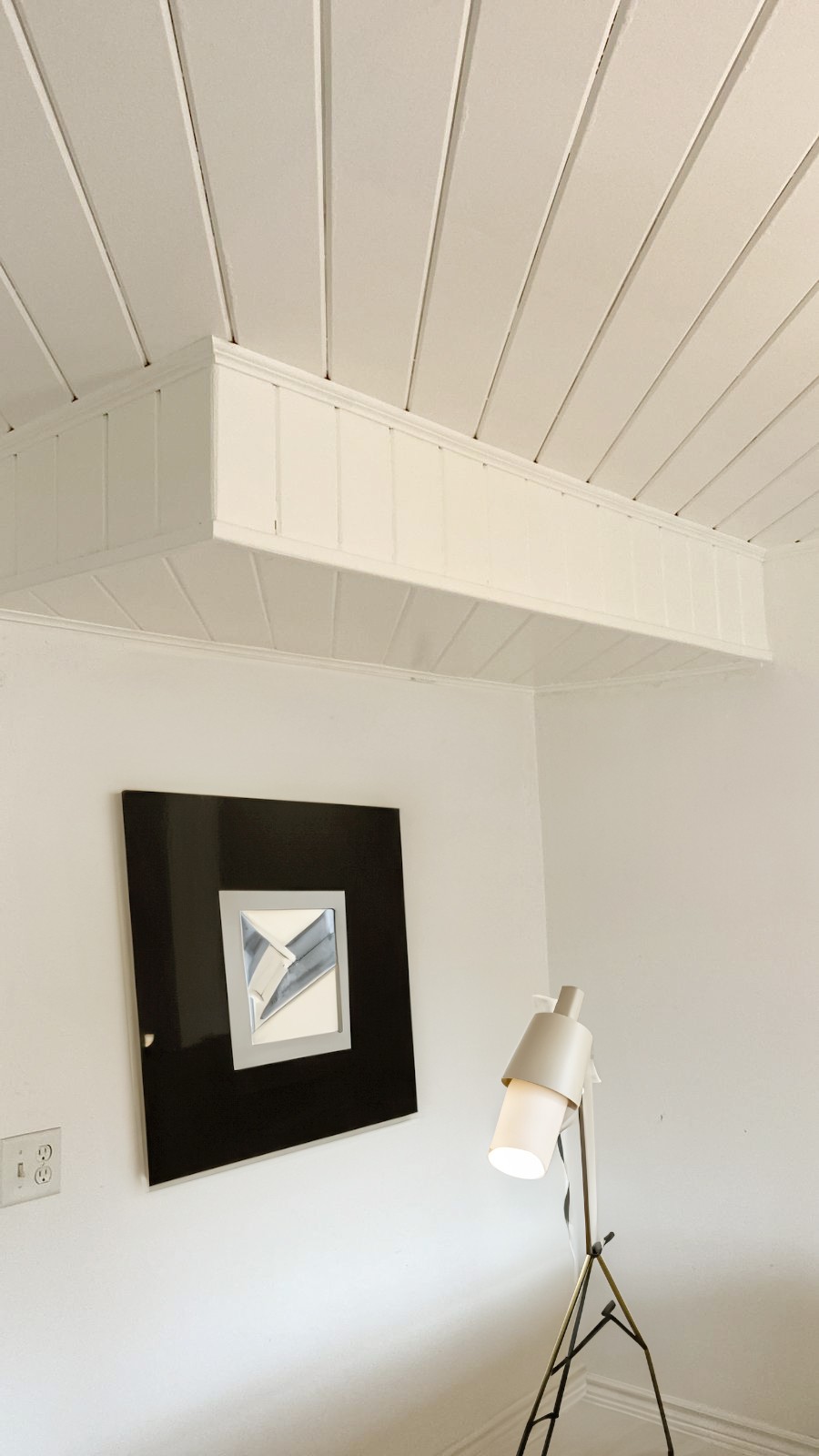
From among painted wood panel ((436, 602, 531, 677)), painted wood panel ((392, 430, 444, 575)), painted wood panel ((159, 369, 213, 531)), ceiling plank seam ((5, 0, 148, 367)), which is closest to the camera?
ceiling plank seam ((5, 0, 148, 367))

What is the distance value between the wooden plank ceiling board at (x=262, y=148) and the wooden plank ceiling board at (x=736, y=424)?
687mm

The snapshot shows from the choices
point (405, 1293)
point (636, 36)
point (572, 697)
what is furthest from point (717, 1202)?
point (636, 36)

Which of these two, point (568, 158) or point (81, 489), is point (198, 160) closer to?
point (568, 158)

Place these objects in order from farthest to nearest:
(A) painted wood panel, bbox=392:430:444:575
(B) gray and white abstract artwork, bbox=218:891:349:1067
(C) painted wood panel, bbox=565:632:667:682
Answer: (C) painted wood panel, bbox=565:632:667:682 < (B) gray and white abstract artwork, bbox=218:891:349:1067 < (A) painted wood panel, bbox=392:430:444:575

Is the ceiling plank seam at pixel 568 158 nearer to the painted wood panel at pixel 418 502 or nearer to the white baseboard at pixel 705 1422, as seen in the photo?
the painted wood panel at pixel 418 502

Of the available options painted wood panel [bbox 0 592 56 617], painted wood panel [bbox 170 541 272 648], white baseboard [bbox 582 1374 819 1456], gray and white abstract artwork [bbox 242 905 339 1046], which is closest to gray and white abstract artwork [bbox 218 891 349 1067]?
gray and white abstract artwork [bbox 242 905 339 1046]

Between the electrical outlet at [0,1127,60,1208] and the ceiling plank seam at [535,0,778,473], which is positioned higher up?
the ceiling plank seam at [535,0,778,473]

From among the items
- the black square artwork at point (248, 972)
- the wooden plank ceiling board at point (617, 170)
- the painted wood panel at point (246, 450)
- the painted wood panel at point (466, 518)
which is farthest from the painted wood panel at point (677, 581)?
the painted wood panel at point (246, 450)

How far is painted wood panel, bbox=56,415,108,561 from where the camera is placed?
1476 millimetres

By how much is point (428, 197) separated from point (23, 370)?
2.19ft

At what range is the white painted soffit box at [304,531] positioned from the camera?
138cm

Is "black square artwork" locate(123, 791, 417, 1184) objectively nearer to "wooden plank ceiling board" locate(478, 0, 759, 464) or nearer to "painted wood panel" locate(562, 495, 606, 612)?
"painted wood panel" locate(562, 495, 606, 612)

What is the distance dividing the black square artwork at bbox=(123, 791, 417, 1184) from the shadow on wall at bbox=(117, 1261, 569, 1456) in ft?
1.33

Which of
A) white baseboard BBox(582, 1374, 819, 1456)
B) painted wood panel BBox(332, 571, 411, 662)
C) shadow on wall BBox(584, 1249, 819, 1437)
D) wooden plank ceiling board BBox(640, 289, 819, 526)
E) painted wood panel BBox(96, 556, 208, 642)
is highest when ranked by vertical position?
wooden plank ceiling board BBox(640, 289, 819, 526)
